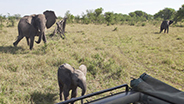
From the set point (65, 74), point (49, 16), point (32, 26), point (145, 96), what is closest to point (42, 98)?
point (65, 74)

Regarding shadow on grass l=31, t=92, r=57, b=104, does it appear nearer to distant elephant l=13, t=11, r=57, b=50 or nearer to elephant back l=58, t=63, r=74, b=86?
elephant back l=58, t=63, r=74, b=86

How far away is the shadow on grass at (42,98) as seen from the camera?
3.33 meters

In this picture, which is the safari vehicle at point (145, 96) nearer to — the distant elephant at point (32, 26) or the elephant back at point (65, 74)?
the elephant back at point (65, 74)

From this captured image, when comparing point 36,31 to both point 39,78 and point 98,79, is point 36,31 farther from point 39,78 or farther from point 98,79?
point 98,79

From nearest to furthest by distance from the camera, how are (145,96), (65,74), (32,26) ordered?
(145,96), (65,74), (32,26)

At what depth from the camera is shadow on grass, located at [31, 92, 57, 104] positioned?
10.9 ft

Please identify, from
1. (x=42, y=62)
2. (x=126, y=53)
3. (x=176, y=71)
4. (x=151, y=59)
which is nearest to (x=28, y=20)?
(x=42, y=62)

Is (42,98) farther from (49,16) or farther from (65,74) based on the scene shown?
(49,16)

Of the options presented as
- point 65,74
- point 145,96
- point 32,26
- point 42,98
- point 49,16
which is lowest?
point 42,98

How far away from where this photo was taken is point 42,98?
3.45 metres

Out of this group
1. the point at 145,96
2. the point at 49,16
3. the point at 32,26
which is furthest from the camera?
the point at 49,16

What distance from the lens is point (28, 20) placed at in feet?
23.6

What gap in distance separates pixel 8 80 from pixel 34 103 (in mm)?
→ 1425

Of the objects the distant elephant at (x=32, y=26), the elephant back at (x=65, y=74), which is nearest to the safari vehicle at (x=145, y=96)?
the elephant back at (x=65, y=74)
